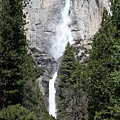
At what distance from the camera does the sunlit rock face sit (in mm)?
85438

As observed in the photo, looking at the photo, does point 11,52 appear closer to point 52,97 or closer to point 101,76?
point 101,76

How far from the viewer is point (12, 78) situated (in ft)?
70.2

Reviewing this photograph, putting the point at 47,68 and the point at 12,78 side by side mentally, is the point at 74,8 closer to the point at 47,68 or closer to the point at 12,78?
the point at 47,68

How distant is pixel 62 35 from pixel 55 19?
19.3ft

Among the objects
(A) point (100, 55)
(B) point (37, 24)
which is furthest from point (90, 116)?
(B) point (37, 24)

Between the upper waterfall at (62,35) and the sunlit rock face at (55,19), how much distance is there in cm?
87

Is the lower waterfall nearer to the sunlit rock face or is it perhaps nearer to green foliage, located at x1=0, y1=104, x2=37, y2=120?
the sunlit rock face

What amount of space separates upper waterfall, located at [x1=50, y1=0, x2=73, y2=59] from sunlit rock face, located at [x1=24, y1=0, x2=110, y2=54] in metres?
0.87

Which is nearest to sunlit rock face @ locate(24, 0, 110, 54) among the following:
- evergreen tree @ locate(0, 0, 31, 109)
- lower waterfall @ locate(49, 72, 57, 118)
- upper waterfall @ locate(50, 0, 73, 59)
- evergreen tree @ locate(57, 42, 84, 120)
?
upper waterfall @ locate(50, 0, 73, 59)

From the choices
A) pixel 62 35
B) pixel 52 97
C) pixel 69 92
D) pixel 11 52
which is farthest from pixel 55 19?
pixel 11 52

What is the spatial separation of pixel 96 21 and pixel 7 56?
65.8 metres

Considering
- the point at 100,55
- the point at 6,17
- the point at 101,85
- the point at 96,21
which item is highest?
the point at 96,21

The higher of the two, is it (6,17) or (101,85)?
(6,17)

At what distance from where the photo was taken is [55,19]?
92688 mm
